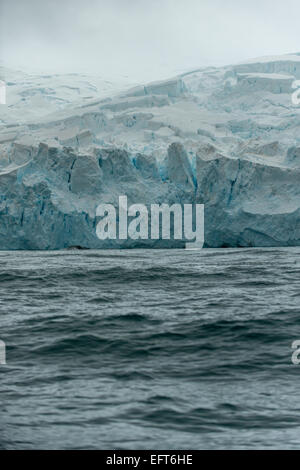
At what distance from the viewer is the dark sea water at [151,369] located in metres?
4.14

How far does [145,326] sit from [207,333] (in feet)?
3.13

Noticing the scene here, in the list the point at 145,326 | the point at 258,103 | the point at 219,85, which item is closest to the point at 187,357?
the point at 145,326

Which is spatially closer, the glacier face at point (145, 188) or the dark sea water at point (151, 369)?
the dark sea water at point (151, 369)

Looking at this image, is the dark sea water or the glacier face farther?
the glacier face

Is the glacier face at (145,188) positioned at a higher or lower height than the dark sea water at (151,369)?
higher

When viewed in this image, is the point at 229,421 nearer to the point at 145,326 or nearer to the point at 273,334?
the point at 273,334

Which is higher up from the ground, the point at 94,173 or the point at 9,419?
the point at 94,173

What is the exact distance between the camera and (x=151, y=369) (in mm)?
5793

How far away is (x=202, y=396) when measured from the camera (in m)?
4.90

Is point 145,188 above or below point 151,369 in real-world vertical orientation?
above

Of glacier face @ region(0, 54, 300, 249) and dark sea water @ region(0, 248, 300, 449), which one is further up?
glacier face @ region(0, 54, 300, 249)

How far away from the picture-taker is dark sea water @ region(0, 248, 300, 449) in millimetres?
4145

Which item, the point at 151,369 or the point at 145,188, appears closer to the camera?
the point at 151,369
